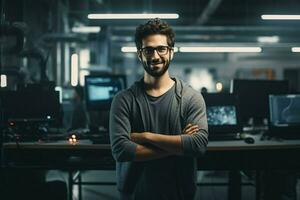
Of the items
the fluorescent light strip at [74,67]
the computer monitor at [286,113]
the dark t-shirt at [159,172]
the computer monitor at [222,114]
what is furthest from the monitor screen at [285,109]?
the fluorescent light strip at [74,67]

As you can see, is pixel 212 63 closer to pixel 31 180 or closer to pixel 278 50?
pixel 278 50

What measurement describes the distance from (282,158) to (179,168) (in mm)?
1655

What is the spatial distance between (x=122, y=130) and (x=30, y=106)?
1.71 metres

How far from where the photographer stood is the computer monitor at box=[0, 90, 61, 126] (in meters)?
3.29

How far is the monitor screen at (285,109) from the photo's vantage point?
3480 mm

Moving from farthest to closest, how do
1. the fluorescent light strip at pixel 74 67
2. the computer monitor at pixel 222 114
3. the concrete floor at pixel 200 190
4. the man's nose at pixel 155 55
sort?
1. the fluorescent light strip at pixel 74 67
2. the concrete floor at pixel 200 190
3. the computer monitor at pixel 222 114
4. the man's nose at pixel 155 55

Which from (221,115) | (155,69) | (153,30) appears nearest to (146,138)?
(155,69)

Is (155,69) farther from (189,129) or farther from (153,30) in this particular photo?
(189,129)

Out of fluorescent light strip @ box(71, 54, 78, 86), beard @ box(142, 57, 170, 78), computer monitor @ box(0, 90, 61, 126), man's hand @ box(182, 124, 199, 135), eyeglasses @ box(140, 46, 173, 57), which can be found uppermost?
fluorescent light strip @ box(71, 54, 78, 86)

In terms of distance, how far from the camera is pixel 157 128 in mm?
1792

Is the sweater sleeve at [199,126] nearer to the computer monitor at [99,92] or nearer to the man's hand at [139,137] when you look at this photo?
the man's hand at [139,137]

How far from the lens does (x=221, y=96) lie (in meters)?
3.41

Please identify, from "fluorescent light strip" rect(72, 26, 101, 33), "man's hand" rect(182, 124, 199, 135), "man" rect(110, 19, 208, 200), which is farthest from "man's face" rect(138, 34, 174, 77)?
"fluorescent light strip" rect(72, 26, 101, 33)

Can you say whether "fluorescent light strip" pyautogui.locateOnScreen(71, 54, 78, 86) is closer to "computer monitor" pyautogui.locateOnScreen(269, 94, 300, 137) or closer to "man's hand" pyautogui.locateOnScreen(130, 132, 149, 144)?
"computer monitor" pyautogui.locateOnScreen(269, 94, 300, 137)
